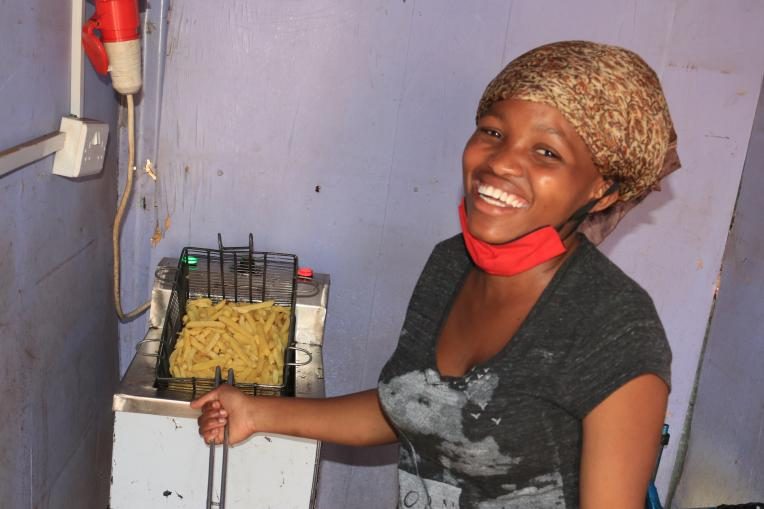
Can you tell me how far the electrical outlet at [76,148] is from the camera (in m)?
1.98

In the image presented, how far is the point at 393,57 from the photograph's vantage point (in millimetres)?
2547

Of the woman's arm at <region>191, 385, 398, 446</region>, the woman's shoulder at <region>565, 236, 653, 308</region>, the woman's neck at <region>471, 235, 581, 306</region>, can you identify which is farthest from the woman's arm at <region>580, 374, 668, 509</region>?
the woman's arm at <region>191, 385, 398, 446</region>

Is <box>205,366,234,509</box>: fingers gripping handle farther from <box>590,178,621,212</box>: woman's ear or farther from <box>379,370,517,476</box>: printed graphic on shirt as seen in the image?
<box>590,178,621,212</box>: woman's ear

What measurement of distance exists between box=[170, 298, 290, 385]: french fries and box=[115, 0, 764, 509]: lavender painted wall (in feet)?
1.60

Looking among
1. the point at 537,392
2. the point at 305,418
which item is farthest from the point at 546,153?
the point at 305,418

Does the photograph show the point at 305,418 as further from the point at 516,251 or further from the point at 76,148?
the point at 76,148

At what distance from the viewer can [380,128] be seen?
2.61 m

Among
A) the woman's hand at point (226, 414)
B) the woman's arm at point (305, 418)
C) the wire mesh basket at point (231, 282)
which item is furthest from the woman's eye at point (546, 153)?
the wire mesh basket at point (231, 282)

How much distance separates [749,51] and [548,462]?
6.03 ft

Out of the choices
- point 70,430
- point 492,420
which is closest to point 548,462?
point 492,420

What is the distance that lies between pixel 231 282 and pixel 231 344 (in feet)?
1.20

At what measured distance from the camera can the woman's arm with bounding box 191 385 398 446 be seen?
1699 millimetres

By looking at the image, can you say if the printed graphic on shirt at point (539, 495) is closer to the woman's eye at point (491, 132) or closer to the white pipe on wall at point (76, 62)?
the woman's eye at point (491, 132)

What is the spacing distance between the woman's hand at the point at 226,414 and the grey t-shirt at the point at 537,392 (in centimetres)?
40
